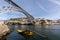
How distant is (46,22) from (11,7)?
9420cm

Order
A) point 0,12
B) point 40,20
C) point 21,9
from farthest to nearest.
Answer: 1. point 40,20
2. point 21,9
3. point 0,12

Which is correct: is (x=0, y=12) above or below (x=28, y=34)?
above

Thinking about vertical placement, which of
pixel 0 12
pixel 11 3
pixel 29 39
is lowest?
pixel 29 39

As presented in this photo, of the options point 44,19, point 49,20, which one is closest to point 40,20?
point 44,19

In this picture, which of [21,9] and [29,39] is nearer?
[29,39]

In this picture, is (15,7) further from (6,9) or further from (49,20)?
(49,20)

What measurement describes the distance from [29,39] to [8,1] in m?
50.0

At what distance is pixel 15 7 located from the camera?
286 feet

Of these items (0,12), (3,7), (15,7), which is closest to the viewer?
(0,12)

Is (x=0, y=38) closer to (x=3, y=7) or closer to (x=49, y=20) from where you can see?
(x=3, y=7)

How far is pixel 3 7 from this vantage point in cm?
8206

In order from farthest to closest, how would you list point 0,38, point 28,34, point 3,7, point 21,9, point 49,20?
point 49,20 < point 21,9 < point 3,7 < point 28,34 < point 0,38

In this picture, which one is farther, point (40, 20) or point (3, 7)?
point (40, 20)

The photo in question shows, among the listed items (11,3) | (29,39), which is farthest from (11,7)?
(29,39)
